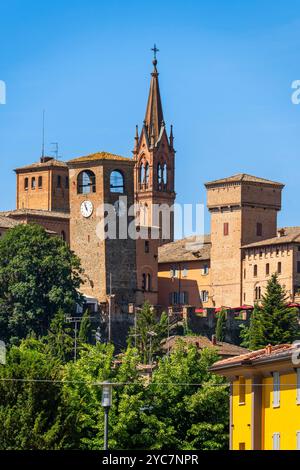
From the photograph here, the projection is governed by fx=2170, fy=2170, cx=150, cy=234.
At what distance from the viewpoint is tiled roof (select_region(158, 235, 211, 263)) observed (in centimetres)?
13912

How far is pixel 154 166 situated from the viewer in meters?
162

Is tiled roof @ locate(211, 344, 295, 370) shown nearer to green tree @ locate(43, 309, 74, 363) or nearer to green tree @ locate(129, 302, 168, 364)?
green tree @ locate(43, 309, 74, 363)

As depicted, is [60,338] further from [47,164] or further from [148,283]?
[47,164]

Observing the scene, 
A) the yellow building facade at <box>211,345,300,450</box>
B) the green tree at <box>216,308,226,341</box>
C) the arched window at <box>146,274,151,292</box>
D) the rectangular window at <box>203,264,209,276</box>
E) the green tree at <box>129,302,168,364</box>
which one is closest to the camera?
the yellow building facade at <box>211,345,300,450</box>

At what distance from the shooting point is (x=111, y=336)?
125188mm

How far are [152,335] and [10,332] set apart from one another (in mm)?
9240

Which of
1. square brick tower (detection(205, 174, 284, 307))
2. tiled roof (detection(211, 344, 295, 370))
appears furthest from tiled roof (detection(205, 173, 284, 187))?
tiled roof (detection(211, 344, 295, 370))

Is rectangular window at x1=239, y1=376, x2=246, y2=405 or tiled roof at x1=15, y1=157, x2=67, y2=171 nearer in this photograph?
rectangular window at x1=239, y1=376, x2=246, y2=405

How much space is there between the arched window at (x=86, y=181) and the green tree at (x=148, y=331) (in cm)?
924

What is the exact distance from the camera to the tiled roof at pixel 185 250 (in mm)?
139125

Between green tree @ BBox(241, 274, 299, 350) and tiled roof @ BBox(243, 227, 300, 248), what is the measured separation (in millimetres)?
10199

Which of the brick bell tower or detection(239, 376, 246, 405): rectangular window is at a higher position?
the brick bell tower
